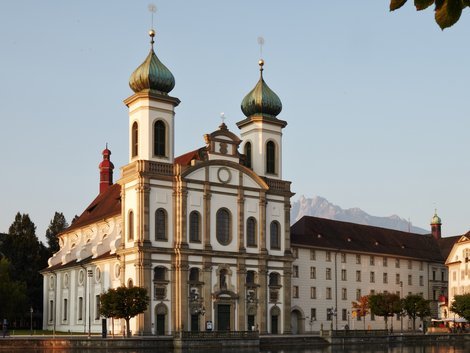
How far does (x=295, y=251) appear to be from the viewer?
299ft

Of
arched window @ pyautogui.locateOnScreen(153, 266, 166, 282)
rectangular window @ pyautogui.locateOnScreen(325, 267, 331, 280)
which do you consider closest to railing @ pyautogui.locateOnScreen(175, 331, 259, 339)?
arched window @ pyautogui.locateOnScreen(153, 266, 166, 282)

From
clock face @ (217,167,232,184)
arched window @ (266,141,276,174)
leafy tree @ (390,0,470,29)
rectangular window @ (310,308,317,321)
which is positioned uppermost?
arched window @ (266,141,276,174)

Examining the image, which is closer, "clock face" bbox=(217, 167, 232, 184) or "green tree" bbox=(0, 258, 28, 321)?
"clock face" bbox=(217, 167, 232, 184)

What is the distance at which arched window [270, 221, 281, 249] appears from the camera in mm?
82750

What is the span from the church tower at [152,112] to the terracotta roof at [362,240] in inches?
903

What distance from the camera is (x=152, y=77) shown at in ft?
250

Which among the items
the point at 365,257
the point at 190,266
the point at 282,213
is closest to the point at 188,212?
the point at 190,266

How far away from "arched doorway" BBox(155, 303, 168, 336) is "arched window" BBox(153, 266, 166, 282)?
246 cm

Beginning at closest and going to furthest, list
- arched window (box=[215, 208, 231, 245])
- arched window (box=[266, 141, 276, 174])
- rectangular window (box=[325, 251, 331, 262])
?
arched window (box=[215, 208, 231, 245]) < arched window (box=[266, 141, 276, 174]) < rectangular window (box=[325, 251, 331, 262])

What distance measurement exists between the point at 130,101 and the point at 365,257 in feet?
125

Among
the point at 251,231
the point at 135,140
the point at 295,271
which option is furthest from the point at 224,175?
the point at 295,271

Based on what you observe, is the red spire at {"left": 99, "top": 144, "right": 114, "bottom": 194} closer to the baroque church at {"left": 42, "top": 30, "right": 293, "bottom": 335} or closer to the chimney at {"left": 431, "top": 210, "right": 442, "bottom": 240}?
the baroque church at {"left": 42, "top": 30, "right": 293, "bottom": 335}

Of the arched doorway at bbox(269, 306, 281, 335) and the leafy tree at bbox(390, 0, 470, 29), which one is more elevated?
the leafy tree at bbox(390, 0, 470, 29)

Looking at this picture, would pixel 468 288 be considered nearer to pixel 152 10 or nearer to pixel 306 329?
pixel 306 329
